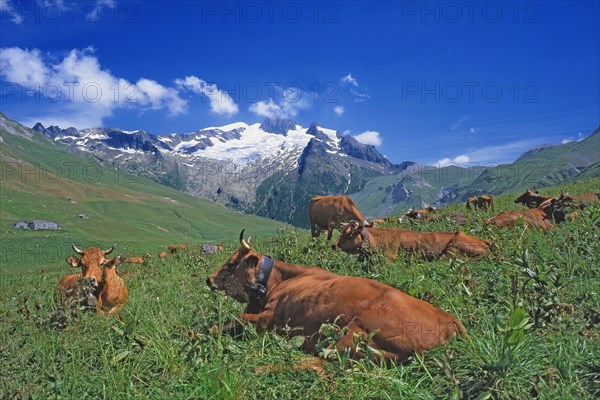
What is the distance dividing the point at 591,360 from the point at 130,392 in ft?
15.0

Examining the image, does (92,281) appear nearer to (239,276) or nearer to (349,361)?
(239,276)

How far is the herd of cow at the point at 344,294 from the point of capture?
5289mm

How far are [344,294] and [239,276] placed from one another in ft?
8.67

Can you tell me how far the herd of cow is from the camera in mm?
5289

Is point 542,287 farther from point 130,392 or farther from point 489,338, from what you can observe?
point 130,392

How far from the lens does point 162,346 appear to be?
5.57m

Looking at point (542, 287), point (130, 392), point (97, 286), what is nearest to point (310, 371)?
point (130, 392)

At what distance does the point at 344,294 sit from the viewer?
5934mm

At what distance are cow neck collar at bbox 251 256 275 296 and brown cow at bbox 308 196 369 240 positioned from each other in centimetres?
1214

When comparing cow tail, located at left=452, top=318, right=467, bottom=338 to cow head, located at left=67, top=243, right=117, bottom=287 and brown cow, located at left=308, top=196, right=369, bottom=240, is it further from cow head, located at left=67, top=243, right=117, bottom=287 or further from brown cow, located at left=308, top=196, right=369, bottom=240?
brown cow, located at left=308, top=196, right=369, bottom=240

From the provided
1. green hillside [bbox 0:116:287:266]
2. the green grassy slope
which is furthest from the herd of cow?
green hillside [bbox 0:116:287:266]

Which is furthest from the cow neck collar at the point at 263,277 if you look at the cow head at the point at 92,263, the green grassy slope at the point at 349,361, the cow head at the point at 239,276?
the cow head at the point at 92,263

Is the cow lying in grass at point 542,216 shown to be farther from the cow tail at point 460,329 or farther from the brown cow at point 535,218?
the cow tail at point 460,329

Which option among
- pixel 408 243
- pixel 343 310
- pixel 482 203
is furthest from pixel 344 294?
pixel 482 203
